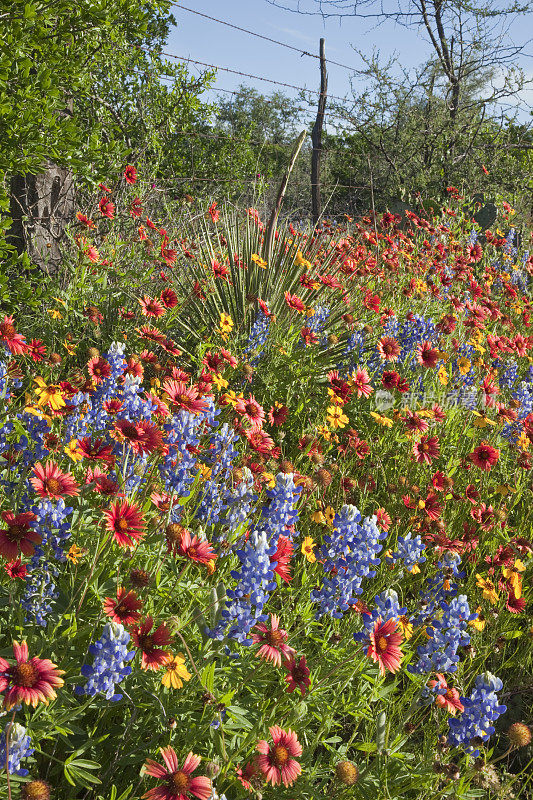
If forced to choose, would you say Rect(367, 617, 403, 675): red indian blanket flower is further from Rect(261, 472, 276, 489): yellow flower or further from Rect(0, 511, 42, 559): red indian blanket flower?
Rect(0, 511, 42, 559): red indian blanket flower

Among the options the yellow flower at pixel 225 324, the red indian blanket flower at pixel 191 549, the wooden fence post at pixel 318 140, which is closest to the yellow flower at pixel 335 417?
the yellow flower at pixel 225 324

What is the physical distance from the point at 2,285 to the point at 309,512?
6.75 ft

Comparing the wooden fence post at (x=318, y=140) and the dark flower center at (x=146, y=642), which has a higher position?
the wooden fence post at (x=318, y=140)

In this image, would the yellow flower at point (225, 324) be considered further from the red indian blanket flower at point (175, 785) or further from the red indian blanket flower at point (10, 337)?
the red indian blanket flower at point (175, 785)

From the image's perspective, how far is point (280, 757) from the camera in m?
1.34

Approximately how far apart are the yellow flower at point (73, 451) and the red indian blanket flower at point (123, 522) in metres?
0.44

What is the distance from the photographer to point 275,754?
1344 millimetres

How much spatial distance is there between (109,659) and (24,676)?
174 mm

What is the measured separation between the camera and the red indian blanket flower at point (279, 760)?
1.31m

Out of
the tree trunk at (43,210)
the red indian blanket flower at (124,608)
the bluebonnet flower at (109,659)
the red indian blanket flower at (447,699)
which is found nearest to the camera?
the bluebonnet flower at (109,659)

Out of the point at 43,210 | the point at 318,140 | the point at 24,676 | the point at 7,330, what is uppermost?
the point at 318,140

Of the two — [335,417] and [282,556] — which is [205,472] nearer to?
[282,556]

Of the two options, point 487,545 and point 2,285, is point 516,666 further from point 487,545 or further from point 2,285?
Answer: point 2,285

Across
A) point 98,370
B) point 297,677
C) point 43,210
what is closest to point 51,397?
point 98,370
